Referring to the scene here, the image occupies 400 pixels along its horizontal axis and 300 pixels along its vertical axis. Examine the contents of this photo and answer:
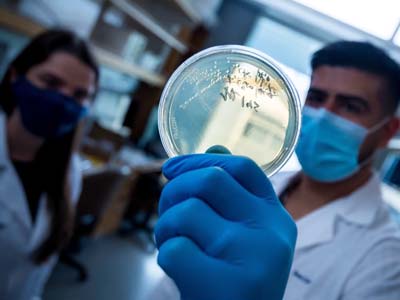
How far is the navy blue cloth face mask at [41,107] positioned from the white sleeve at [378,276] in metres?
1.17

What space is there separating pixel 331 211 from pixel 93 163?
7.24ft

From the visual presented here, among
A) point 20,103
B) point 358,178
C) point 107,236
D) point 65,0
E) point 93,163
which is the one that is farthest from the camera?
point 107,236

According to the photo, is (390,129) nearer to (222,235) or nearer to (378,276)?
(378,276)

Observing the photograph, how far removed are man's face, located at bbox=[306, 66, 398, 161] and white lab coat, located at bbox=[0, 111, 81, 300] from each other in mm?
1127

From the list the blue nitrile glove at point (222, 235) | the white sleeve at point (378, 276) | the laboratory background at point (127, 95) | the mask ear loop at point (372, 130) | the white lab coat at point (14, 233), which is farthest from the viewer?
the laboratory background at point (127, 95)

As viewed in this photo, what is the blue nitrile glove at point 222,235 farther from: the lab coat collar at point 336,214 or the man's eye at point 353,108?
the man's eye at point 353,108

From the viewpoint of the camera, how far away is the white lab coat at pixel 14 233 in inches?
52.6

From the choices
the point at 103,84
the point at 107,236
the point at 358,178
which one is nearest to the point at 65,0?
the point at 103,84

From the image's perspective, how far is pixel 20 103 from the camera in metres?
1.41

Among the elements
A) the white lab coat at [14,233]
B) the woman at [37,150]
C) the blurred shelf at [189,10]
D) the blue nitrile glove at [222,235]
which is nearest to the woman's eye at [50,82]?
the woman at [37,150]

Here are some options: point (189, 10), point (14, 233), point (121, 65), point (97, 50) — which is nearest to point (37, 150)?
point (14, 233)

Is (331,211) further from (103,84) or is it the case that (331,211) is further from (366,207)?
(103,84)

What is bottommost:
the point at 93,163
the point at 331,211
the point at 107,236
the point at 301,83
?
the point at 107,236

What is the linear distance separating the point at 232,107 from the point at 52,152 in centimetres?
114
